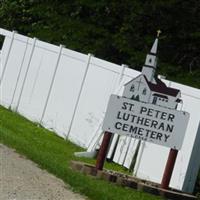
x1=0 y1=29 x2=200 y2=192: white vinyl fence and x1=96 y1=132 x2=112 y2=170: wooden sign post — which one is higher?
x1=0 y1=29 x2=200 y2=192: white vinyl fence

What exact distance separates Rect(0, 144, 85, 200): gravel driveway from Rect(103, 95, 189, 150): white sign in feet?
5.31

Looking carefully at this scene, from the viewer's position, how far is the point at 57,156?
1304cm

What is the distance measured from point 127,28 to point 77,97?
10.7m

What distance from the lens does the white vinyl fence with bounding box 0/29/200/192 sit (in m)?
12.5

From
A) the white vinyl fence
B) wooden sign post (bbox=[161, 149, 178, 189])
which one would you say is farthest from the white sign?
the white vinyl fence

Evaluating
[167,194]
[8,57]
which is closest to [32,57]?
[8,57]

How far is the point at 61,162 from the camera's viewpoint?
12.2m

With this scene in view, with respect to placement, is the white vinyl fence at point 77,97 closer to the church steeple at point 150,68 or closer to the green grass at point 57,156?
the green grass at point 57,156

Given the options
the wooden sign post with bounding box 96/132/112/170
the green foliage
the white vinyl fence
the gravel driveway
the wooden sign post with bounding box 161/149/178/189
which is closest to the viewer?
the gravel driveway

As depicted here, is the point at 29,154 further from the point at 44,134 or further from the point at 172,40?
the point at 172,40

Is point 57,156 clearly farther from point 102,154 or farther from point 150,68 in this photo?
point 150,68

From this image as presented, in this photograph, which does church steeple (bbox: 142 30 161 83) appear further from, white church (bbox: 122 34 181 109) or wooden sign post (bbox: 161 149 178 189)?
wooden sign post (bbox: 161 149 178 189)

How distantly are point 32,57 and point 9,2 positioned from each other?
14.2 metres

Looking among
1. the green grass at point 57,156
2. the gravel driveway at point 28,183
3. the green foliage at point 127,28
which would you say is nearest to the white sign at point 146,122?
the green grass at point 57,156
